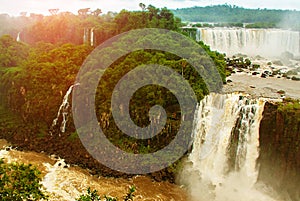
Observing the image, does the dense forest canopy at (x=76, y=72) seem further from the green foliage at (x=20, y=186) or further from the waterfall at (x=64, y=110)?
the green foliage at (x=20, y=186)

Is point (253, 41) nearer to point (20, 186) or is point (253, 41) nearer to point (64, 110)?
point (64, 110)

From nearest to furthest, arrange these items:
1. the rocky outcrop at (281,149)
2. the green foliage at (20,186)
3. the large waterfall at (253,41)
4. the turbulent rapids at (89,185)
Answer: the green foliage at (20,186), the rocky outcrop at (281,149), the turbulent rapids at (89,185), the large waterfall at (253,41)

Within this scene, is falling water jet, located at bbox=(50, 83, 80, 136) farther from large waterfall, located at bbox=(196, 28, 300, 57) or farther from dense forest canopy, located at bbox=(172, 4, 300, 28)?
dense forest canopy, located at bbox=(172, 4, 300, 28)

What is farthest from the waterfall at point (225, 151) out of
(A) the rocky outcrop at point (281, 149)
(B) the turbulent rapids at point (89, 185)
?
(B) the turbulent rapids at point (89, 185)

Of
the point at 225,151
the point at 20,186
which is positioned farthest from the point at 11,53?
the point at 20,186

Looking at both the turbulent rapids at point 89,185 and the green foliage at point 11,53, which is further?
the green foliage at point 11,53

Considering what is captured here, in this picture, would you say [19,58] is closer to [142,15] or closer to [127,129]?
[142,15]


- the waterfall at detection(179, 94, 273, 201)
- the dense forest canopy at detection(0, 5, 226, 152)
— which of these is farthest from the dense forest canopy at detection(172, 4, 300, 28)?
the waterfall at detection(179, 94, 273, 201)
